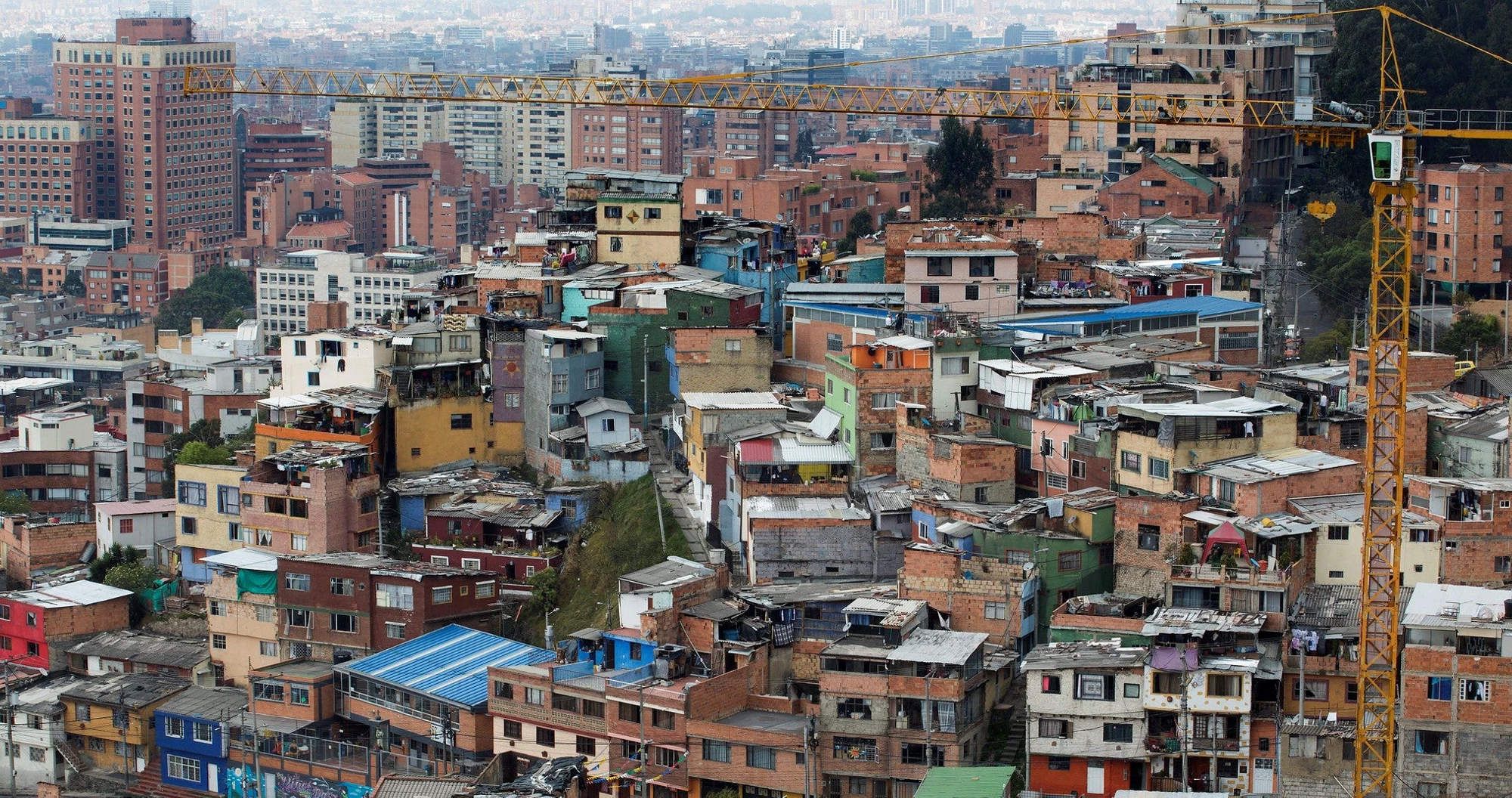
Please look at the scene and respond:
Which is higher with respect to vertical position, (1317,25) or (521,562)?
(1317,25)

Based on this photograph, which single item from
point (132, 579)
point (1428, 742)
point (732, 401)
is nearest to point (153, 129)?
point (132, 579)

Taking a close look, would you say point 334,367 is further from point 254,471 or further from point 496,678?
point 496,678

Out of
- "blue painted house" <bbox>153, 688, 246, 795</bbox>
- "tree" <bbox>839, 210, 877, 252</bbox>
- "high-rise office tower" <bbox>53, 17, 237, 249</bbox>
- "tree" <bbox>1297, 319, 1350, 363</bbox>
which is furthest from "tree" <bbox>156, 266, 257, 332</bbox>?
"blue painted house" <bbox>153, 688, 246, 795</bbox>

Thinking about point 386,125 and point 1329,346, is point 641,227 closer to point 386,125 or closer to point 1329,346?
point 1329,346

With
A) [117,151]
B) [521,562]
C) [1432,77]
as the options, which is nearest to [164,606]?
[521,562]

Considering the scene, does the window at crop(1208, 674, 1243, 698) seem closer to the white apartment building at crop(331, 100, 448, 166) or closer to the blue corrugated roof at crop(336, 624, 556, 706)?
the blue corrugated roof at crop(336, 624, 556, 706)
